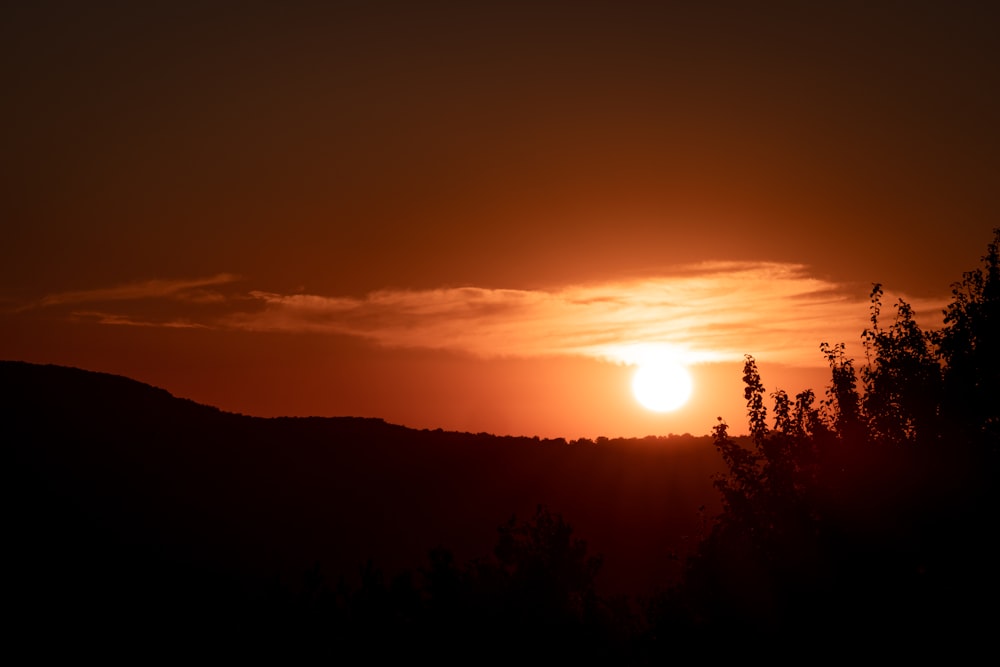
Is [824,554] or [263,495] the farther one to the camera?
[263,495]

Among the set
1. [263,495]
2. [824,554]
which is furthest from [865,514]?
[263,495]

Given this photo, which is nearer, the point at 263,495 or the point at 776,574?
the point at 776,574

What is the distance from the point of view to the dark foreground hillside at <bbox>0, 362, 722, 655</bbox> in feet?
273

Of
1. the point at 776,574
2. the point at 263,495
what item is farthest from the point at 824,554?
the point at 263,495

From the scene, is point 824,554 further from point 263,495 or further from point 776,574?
point 263,495

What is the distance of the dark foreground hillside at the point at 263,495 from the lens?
8319 cm

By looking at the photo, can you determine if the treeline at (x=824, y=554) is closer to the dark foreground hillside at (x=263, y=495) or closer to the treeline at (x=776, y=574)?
the treeline at (x=776, y=574)

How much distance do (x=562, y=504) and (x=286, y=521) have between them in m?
32.1

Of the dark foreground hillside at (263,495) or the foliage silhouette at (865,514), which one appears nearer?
the foliage silhouette at (865,514)

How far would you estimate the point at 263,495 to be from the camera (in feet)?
354

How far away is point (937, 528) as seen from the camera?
24.6m

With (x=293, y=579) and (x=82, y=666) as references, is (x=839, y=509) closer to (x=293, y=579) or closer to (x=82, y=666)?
(x=82, y=666)

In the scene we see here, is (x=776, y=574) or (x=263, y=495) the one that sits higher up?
(x=776, y=574)

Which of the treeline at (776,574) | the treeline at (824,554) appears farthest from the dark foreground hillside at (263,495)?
the treeline at (824,554)
